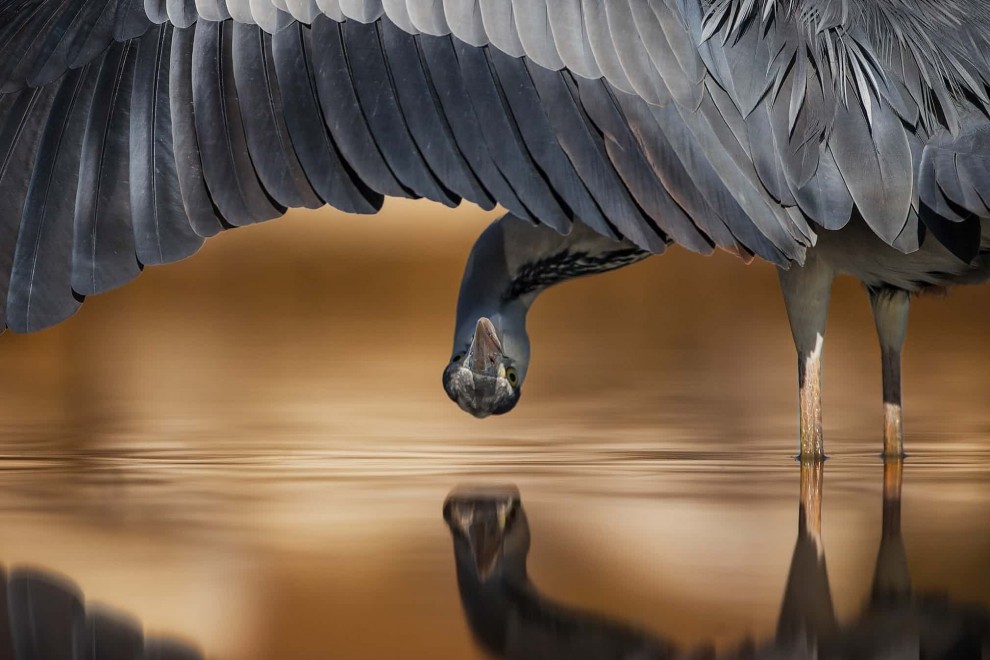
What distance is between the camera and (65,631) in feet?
6.28

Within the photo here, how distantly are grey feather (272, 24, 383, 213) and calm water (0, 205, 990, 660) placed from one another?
583 mm

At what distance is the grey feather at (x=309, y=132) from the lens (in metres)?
2.77

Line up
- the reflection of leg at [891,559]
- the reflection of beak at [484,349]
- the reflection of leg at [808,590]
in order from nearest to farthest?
the reflection of leg at [808,590] < the reflection of leg at [891,559] < the reflection of beak at [484,349]

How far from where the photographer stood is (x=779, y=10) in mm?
2979

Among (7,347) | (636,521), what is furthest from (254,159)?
(7,347)

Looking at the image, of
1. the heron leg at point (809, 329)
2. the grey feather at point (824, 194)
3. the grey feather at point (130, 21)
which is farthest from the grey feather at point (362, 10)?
the heron leg at point (809, 329)

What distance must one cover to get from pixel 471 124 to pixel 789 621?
1.22 meters

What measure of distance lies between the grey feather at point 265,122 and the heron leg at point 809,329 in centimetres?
153

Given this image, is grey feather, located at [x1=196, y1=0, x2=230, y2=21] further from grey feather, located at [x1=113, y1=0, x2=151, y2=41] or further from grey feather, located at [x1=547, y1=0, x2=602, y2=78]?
grey feather, located at [x1=547, y1=0, x2=602, y2=78]

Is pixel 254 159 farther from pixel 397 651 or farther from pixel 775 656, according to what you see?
pixel 775 656

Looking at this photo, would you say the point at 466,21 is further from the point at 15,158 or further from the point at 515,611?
the point at 515,611

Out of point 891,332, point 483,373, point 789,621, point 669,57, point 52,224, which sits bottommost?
point 789,621

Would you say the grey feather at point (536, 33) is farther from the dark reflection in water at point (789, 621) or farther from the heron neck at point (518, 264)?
the heron neck at point (518, 264)

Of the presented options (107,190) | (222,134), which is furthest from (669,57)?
(107,190)
